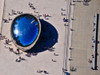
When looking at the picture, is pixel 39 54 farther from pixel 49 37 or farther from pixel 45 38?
pixel 49 37

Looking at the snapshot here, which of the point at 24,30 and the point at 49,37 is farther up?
the point at 24,30

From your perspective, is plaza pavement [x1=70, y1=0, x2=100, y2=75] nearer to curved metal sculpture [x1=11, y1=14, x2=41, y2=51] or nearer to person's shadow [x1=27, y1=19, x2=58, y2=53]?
person's shadow [x1=27, y1=19, x2=58, y2=53]

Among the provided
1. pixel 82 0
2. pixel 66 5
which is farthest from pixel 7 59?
pixel 82 0

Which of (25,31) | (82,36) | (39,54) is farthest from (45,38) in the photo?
(82,36)

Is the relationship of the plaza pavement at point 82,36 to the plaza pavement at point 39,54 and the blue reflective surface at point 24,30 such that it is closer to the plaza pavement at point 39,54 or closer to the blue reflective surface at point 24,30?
the plaza pavement at point 39,54

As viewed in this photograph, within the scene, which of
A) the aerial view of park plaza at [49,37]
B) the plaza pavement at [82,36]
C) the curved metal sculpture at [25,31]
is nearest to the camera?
the curved metal sculpture at [25,31]

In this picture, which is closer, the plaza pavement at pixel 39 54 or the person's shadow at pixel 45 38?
the plaza pavement at pixel 39 54

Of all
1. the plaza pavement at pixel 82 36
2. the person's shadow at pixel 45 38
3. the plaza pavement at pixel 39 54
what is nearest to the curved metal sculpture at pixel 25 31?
the person's shadow at pixel 45 38

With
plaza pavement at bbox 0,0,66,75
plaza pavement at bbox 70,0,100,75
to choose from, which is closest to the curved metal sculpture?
plaza pavement at bbox 0,0,66,75
